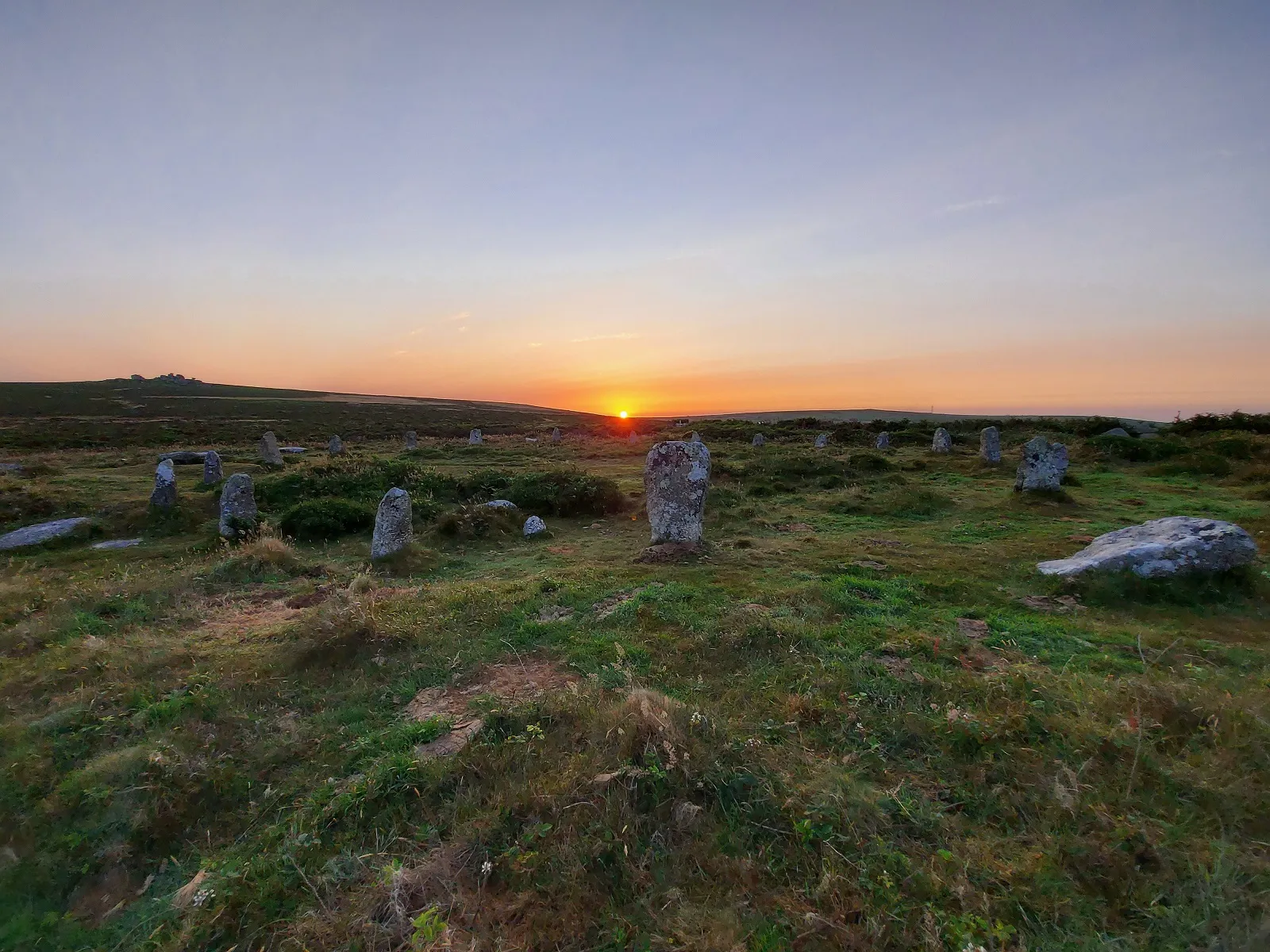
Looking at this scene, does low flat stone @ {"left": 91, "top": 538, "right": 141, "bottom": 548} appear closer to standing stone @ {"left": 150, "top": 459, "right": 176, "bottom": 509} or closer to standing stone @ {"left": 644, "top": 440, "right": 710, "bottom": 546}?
standing stone @ {"left": 150, "top": 459, "right": 176, "bottom": 509}

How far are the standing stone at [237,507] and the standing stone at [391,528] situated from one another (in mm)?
4013

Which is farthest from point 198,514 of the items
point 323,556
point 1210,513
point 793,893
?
point 1210,513

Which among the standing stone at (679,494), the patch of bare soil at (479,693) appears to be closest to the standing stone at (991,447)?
the standing stone at (679,494)

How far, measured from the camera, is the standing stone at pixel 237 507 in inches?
504

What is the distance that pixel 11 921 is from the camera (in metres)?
3.58

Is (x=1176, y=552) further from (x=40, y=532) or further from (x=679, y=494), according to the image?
(x=40, y=532)

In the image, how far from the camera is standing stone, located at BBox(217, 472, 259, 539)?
1279cm

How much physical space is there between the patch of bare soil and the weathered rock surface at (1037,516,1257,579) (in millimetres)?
7442

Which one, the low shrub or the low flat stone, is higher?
the low shrub

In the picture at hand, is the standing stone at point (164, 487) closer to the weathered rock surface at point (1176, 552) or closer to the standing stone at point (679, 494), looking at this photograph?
the standing stone at point (679, 494)

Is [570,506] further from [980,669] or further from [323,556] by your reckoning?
[980,669]

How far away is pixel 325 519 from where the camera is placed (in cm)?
1309

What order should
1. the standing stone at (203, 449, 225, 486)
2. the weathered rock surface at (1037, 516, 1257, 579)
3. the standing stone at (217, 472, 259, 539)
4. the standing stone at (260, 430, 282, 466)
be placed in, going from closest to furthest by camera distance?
the weathered rock surface at (1037, 516, 1257, 579) < the standing stone at (217, 472, 259, 539) < the standing stone at (203, 449, 225, 486) < the standing stone at (260, 430, 282, 466)

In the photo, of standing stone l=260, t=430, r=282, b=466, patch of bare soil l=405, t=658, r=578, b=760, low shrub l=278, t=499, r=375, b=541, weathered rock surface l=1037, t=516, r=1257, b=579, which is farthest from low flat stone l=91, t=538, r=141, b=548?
weathered rock surface l=1037, t=516, r=1257, b=579
